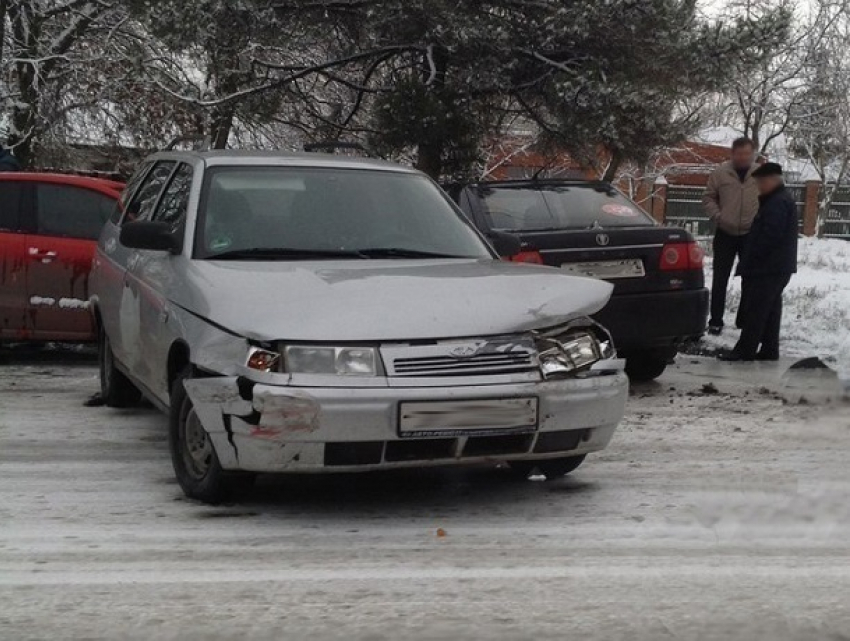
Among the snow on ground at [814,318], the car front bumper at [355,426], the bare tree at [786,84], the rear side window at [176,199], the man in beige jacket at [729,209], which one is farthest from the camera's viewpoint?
the bare tree at [786,84]

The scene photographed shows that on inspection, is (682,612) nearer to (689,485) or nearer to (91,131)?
(689,485)

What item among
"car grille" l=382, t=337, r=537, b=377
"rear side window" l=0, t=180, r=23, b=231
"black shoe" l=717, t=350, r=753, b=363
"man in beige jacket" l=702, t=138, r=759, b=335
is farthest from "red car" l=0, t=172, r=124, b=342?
"man in beige jacket" l=702, t=138, r=759, b=335

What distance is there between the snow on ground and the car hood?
4.66 m

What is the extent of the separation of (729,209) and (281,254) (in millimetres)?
6221

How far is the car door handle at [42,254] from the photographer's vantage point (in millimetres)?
8531

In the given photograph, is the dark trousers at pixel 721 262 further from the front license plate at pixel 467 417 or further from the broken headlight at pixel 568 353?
the front license plate at pixel 467 417

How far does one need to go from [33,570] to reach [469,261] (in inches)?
102

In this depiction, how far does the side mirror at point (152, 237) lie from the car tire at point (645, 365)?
406 cm

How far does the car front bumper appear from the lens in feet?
14.3

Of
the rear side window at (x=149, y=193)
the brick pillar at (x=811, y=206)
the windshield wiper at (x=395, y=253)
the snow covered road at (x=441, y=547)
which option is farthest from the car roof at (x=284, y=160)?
the brick pillar at (x=811, y=206)

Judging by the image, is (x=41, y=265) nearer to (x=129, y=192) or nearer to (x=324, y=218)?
(x=129, y=192)

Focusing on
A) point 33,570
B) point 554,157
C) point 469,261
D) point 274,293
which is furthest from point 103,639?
point 554,157

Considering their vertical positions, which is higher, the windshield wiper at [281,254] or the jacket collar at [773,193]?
the jacket collar at [773,193]

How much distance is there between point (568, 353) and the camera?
481 cm
